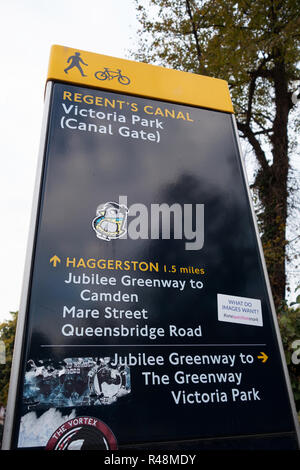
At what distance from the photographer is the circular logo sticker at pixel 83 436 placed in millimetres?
1704

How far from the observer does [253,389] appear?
2.14 meters

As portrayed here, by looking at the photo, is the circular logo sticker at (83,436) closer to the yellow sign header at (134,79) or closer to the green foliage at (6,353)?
the yellow sign header at (134,79)

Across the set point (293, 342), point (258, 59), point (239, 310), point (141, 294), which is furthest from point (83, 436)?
point (258, 59)

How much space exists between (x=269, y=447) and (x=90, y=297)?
1.31 m

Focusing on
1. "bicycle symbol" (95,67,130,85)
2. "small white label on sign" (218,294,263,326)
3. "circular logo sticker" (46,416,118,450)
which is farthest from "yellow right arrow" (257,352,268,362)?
"bicycle symbol" (95,67,130,85)

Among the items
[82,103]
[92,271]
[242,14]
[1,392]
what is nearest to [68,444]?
[92,271]

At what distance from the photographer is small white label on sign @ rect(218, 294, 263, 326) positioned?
7.43 feet

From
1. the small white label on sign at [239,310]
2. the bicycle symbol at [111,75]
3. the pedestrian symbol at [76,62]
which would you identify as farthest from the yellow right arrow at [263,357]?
the pedestrian symbol at [76,62]

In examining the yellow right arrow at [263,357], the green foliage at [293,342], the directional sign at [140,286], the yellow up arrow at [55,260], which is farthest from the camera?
the green foliage at [293,342]

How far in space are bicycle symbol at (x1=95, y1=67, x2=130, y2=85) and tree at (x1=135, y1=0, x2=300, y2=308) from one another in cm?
551

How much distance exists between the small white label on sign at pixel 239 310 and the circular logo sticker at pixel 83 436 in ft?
3.09

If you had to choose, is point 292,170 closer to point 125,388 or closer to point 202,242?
point 202,242

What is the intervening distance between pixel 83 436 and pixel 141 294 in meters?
0.81

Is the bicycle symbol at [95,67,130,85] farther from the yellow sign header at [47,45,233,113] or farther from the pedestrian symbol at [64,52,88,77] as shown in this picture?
the pedestrian symbol at [64,52,88,77]
